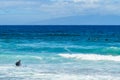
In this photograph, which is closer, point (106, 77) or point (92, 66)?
point (106, 77)

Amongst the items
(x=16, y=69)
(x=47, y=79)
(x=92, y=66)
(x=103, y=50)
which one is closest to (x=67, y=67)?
(x=92, y=66)

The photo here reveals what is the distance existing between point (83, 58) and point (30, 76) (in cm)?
1083

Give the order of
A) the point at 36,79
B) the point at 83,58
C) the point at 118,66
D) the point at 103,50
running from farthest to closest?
the point at 103,50 < the point at 83,58 < the point at 118,66 < the point at 36,79

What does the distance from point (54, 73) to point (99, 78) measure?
9.45 ft

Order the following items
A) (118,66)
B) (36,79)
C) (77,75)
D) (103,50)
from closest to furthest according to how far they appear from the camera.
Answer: (36,79), (77,75), (118,66), (103,50)

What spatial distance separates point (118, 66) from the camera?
26047 millimetres

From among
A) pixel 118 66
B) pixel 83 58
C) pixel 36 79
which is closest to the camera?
pixel 36 79

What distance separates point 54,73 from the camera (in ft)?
74.0

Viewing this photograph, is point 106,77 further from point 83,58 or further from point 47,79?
point 83,58

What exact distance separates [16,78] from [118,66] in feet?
26.9

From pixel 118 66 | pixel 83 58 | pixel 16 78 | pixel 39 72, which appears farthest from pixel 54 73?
pixel 83 58

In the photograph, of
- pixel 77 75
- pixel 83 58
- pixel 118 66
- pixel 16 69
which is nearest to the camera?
pixel 77 75

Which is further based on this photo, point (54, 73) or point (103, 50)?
point (103, 50)

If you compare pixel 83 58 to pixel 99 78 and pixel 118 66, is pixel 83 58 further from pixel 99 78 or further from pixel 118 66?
pixel 99 78
